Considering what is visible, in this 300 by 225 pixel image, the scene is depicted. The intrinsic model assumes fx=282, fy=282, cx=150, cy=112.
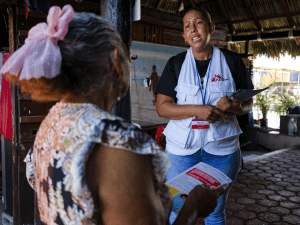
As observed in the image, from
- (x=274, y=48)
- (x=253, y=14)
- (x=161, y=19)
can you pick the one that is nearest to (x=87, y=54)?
(x=161, y=19)

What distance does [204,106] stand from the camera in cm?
173

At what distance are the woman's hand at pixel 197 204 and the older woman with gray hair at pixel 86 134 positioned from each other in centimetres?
15

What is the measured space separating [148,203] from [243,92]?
1119 millimetres

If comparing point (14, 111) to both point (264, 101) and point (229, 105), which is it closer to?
point (229, 105)

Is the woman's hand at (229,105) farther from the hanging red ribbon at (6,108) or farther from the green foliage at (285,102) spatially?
the green foliage at (285,102)

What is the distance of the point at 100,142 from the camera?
68cm

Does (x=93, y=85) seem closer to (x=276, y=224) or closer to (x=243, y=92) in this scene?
(x=243, y=92)

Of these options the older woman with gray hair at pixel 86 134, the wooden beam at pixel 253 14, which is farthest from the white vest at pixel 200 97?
the wooden beam at pixel 253 14

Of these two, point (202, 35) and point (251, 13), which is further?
point (251, 13)

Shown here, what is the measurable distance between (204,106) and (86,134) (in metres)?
1.15

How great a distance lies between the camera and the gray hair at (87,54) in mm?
721

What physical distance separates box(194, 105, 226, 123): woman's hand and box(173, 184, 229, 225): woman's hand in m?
0.68

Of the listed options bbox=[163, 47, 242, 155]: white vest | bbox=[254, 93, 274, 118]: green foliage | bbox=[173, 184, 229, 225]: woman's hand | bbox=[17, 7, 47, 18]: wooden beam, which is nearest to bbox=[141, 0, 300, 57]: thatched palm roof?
bbox=[254, 93, 274, 118]: green foliage

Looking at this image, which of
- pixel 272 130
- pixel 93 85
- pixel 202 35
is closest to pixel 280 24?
pixel 272 130
